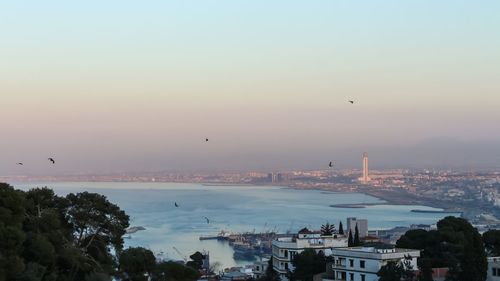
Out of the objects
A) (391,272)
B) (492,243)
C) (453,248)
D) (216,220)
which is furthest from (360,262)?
(216,220)

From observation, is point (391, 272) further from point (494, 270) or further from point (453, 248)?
point (494, 270)

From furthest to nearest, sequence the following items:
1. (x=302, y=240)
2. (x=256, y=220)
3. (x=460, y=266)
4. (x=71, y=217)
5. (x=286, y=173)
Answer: (x=286, y=173) < (x=256, y=220) < (x=302, y=240) < (x=460, y=266) < (x=71, y=217)

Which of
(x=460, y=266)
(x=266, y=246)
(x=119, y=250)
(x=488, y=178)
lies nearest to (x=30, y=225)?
(x=119, y=250)

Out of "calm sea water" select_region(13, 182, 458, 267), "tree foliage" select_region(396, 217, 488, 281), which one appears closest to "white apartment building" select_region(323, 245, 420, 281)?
"tree foliage" select_region(396, 217, 488, 281)

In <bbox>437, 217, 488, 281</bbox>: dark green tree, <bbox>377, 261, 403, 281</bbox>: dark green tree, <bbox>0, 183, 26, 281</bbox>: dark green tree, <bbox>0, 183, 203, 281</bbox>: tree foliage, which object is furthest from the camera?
<bbox>437, 217, 488, 281</bbox>: dark green tree

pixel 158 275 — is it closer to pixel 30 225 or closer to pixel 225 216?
pixel 30 225

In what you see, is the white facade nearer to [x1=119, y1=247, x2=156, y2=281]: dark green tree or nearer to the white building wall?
the white building wall

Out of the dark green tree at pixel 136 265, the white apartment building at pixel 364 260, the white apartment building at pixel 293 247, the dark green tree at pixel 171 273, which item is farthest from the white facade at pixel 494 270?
the dark green tree at pixel 136 265
